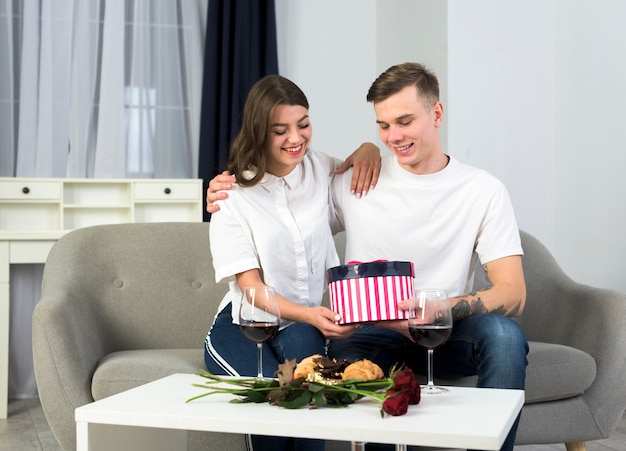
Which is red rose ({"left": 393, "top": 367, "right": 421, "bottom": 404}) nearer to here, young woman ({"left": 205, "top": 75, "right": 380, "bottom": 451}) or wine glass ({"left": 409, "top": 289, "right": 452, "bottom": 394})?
wine glass ({"left": 409, "top": 289, "right": 452, "bottom": 394})

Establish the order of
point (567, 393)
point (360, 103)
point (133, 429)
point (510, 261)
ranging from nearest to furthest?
1. point (133, 429)
2. point (510, 261)
3. point (567, 393)
4. point (360, 103)

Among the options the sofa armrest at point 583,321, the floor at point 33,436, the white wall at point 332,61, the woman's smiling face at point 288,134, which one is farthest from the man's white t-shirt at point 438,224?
the white wall at point 332,61

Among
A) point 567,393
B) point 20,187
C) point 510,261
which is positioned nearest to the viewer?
point 510,261

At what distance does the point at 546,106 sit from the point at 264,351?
7.94 feet

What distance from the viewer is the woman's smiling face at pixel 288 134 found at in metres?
2.12

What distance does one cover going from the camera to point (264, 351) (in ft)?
6.55

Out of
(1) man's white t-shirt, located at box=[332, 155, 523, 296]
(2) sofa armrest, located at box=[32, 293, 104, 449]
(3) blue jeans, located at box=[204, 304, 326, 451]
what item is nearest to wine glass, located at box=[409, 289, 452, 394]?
(3) blue jeans, located at box=[204, 304, 326, 451]

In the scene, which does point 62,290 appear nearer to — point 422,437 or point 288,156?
point 288,156

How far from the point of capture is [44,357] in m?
2.19

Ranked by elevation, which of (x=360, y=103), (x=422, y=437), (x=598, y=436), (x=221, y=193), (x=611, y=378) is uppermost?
(x=360, y=103)

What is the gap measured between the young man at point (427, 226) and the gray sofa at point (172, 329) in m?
0.25

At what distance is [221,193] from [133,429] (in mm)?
677

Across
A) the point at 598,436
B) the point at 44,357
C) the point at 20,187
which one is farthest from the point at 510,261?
the point at 20,187

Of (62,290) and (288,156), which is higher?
(288,156)
